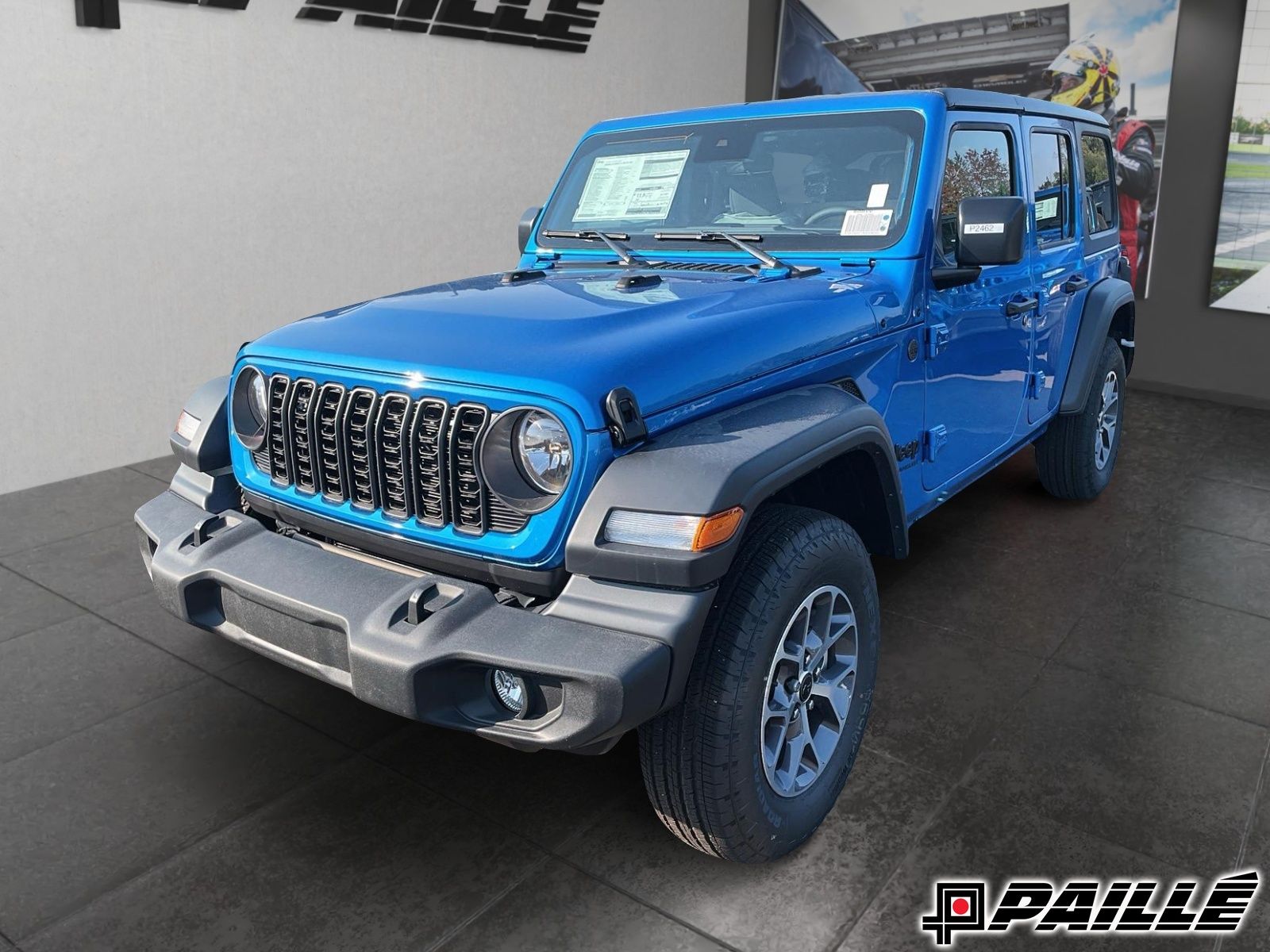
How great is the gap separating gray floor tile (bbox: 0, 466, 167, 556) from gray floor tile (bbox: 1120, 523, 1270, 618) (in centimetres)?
433

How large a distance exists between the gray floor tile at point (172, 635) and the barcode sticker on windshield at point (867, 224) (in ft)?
7.51

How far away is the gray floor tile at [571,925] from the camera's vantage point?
209 centimetres

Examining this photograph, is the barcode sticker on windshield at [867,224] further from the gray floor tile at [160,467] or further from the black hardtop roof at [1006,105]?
the gray floor tile at [160,467]

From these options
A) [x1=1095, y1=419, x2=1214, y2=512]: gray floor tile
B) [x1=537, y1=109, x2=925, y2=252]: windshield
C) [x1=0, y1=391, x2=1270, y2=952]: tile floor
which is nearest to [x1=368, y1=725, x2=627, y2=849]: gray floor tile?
[x1=0, y1=391, x2=1270, y2=952]: tile floor

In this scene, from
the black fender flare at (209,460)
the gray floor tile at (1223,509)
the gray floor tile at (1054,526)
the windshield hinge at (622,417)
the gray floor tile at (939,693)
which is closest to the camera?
the windshield hinge at (622,417)

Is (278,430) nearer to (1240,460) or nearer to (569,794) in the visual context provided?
(569,794)

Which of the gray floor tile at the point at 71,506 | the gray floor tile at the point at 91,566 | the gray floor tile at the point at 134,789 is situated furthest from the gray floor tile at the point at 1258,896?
the gray floor tile at the point at 71,506

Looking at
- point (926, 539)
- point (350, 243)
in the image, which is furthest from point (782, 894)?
point (350, 243)

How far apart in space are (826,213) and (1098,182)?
7.37 feet

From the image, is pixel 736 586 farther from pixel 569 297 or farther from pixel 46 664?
pixel 46 664

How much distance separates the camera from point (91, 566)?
13.6 feet

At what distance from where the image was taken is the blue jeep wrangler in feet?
6.42

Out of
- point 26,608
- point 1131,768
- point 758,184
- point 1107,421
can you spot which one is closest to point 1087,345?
point 1107,421

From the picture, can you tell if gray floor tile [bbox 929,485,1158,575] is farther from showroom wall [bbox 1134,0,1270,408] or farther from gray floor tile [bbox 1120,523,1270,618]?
showroom wall [bbox 1134,0,1270,408]
